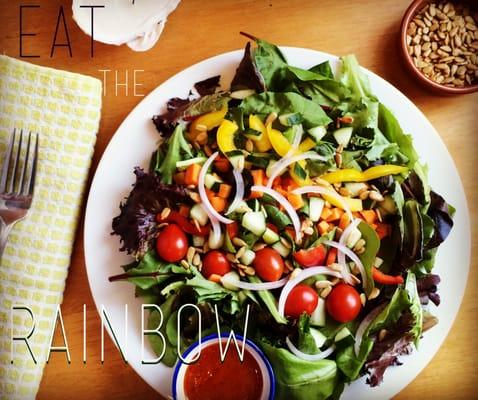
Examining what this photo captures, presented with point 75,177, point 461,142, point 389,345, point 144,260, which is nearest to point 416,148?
point 461,142

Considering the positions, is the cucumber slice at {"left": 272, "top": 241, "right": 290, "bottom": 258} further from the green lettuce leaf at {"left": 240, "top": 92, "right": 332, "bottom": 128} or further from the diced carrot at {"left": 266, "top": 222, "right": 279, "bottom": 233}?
the green lettuce leaf at {"left": 240, "top": 92, "right": 332, "bottom": 128}

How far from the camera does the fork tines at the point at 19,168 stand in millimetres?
1712

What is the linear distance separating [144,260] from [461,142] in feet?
3.85

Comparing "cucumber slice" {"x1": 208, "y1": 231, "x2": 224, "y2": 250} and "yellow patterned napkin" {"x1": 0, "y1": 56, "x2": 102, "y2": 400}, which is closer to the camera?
"cucumber slice" {"x1": 208, "y1": 231, "x2": 224, "y2": 250}

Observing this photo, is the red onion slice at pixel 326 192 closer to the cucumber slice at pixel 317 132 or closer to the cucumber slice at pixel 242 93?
the cucumber slice at pixel 317 132

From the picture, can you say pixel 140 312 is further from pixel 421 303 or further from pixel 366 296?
pixel 421 303

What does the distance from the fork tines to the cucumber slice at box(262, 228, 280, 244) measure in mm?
786

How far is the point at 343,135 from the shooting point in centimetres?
163

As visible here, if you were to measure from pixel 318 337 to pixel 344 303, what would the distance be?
0.13 meters

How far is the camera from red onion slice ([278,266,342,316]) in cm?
157

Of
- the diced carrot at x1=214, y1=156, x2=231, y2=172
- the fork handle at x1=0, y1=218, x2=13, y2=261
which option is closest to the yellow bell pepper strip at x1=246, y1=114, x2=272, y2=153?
the diced carrot at x1=214, y1=156, x2=231, y2=172

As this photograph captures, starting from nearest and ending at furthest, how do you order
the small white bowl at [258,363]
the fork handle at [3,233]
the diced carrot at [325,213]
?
1. the small white bowl at [258,363]
2. the diced carrot at [325,213]
3. the fork handle at [3,233]

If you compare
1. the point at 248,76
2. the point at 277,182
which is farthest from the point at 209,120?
the point at 277,182

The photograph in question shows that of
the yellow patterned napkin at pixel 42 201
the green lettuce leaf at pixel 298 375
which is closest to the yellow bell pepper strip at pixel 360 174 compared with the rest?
the green lettuce leaf at pixel 298 375
